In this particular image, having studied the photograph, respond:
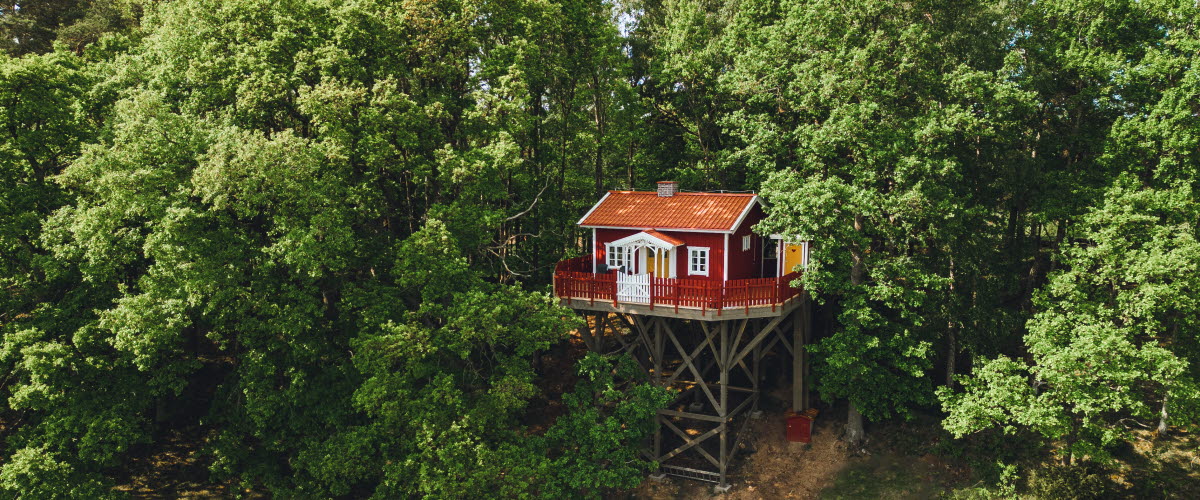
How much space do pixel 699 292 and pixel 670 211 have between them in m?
2.94

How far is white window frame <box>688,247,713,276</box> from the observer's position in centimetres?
1794

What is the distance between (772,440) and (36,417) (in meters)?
20.1

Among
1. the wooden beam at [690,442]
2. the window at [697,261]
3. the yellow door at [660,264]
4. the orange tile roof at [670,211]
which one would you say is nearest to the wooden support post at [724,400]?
the wooden beam at [690,442]

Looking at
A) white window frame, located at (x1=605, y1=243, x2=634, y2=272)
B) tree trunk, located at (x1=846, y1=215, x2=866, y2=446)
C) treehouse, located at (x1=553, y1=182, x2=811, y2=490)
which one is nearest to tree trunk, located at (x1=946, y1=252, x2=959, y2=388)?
tree trunk, located at (x1=846, y1=215, x2=866, y2=446)

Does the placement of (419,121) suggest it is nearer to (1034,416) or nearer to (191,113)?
(191,113)

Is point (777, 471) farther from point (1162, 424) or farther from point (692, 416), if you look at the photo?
point (1162, 424)

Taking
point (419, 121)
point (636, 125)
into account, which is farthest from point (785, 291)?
point (419, 121)

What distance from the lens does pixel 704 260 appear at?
1808cm

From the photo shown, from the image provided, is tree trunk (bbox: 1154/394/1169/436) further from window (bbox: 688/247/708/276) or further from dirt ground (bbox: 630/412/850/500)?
window (bbox: 688/247/708/276)

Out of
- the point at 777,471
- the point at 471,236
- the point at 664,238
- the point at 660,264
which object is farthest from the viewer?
the point at 777,471

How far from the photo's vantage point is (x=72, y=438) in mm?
15750

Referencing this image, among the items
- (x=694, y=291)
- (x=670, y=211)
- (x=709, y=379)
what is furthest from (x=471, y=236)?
(x=709, y=379)

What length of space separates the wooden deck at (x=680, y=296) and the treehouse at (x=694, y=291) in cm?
3

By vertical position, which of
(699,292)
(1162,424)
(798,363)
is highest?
(699,292)
